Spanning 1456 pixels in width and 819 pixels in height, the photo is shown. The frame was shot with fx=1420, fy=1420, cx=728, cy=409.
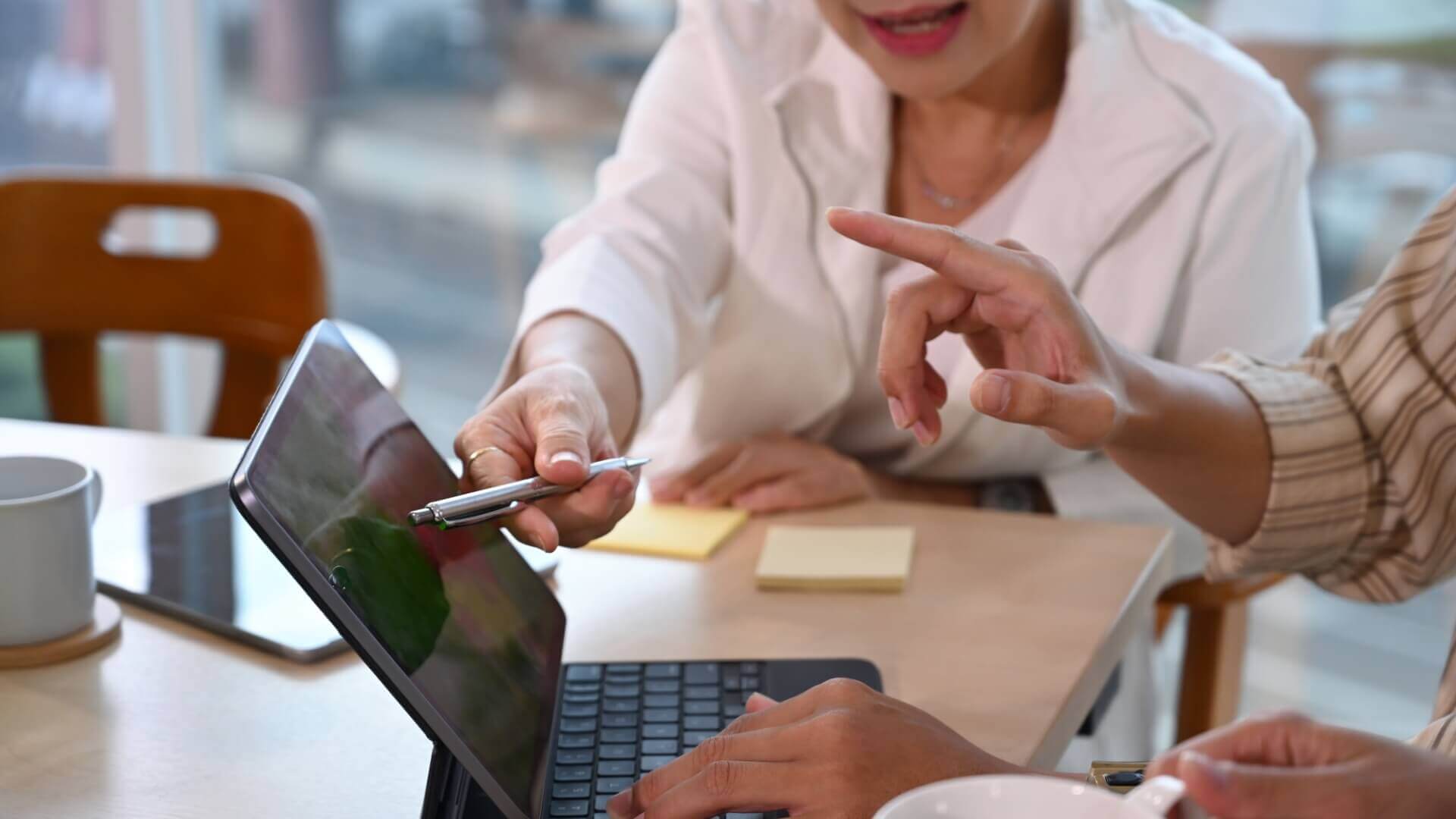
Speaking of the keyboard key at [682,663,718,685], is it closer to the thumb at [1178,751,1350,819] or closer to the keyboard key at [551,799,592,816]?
the keyboard key at [551,799,592,816]

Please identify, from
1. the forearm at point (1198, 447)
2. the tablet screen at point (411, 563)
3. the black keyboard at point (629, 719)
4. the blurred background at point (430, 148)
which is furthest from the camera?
the blurred background at point (430, 148)

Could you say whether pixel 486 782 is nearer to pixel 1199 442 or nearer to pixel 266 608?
pixel 266 608

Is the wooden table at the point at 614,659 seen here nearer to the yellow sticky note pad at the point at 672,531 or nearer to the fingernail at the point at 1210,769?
the yellow sticky note pad at the point at 672,531

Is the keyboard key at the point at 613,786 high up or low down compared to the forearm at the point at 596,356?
down

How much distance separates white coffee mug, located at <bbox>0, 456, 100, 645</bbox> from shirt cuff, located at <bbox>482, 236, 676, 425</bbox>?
351 mm

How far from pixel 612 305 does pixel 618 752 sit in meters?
0.52

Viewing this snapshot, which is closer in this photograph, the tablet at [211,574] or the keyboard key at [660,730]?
the keyboard key at [660,730]

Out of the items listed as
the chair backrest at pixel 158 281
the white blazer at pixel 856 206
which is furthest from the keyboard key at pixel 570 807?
the chair backrest at pixel 158 281

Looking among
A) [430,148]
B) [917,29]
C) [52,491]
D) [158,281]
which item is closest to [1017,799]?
[52,491]

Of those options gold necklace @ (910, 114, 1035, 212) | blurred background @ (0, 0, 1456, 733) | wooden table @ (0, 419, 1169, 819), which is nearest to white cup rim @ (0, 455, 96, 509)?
wooden table @ (0, 419, 1169, 819)

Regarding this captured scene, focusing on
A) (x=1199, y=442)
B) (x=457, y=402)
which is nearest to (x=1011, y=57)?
(x=1199, y=442)

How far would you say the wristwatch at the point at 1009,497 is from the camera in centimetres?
138

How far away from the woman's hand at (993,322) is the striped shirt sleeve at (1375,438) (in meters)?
0.21

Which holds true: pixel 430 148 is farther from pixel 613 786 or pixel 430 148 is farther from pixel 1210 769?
pixel 1210 769
